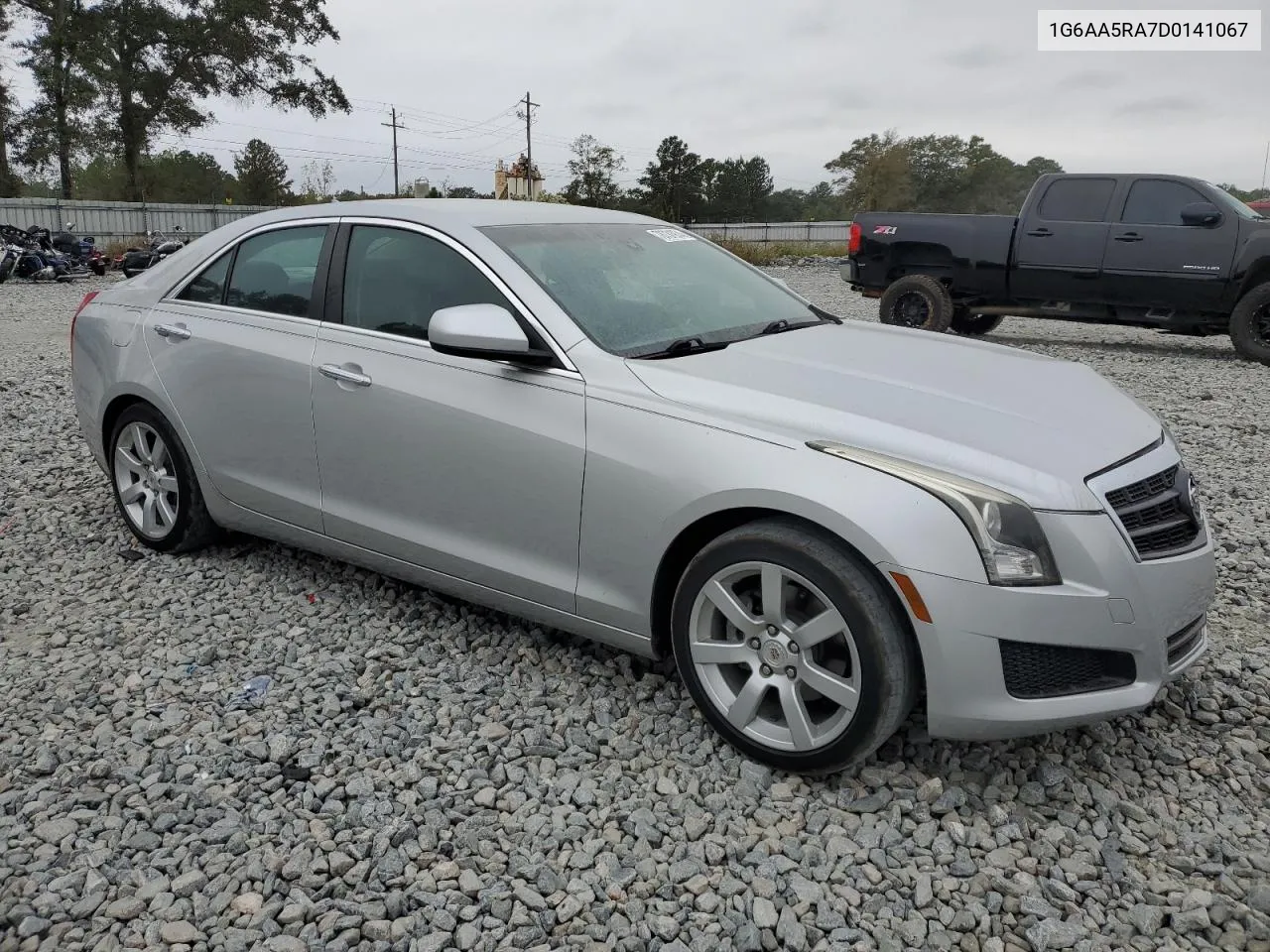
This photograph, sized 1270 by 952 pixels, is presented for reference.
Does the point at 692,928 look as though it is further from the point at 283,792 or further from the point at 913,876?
the point at 283,792

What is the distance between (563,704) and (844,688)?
106 cm

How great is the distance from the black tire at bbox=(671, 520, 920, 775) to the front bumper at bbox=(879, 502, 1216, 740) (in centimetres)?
8

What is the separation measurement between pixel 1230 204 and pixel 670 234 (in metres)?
9.00

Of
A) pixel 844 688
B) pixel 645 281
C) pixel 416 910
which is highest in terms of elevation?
pixel 645 281

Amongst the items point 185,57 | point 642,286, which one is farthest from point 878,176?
point 642,286

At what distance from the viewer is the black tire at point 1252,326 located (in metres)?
10.3

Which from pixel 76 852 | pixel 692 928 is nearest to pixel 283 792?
pixel 76 852

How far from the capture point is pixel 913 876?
2.60 meters

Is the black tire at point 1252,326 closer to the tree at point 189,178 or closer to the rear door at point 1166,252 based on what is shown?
the rear door at point 1166,252

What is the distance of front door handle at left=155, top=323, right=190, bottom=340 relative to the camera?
4332 mm

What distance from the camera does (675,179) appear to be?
71.0 meters

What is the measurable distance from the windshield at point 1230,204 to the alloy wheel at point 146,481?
10.5 m

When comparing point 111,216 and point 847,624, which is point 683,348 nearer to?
point 847,624

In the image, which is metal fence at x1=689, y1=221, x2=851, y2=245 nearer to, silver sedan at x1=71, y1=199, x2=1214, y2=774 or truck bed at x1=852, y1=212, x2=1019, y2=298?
truck bed at x1=852, y1=212, x2=1019, y2=298
